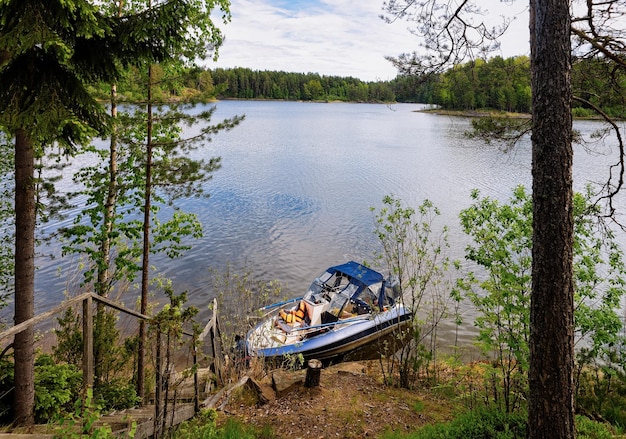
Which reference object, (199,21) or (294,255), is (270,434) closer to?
(199,21)

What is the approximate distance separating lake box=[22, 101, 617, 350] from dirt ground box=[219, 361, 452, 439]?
4039mm

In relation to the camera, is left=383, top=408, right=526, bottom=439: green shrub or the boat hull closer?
left=383, top=408, right=526, bottom=439: green shrub

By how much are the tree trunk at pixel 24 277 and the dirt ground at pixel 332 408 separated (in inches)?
95.8

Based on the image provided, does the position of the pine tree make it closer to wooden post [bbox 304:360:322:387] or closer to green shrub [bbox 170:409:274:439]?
green shrub [bbox 170:409:274:439]

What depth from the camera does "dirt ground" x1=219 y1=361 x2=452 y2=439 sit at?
5.52 metres

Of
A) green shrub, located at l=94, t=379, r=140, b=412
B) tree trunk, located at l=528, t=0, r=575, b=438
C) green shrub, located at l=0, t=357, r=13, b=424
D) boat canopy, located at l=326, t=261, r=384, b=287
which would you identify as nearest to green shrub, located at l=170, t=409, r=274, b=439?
green shrub, located at l=94, t=379, r=140, b=412

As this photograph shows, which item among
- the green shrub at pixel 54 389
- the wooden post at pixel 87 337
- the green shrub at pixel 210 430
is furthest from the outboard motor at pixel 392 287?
the wooden post at pixel 87 337

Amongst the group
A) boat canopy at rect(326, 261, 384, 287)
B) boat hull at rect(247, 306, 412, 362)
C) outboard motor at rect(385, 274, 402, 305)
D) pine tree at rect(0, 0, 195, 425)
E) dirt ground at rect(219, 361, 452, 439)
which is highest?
pine tree at rect(0, 0, 195, 425)

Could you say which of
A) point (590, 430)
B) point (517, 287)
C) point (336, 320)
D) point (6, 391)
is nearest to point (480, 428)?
point (590, 430)

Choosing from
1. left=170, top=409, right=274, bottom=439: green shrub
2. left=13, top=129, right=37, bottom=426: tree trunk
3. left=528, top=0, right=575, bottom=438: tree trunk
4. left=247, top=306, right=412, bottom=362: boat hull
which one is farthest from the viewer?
left=247, top=306, right=412, bottom=362: boat hull

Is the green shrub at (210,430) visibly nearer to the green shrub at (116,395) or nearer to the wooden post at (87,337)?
the wooden post at (87,337)

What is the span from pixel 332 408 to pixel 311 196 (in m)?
17.2

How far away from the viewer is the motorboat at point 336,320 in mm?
9867

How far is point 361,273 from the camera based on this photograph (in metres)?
10.4
